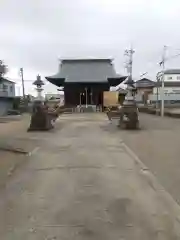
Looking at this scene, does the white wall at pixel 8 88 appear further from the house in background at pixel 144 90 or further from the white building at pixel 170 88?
the house in background at pixel 144 90

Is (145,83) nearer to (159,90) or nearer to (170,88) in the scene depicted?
(170,88)

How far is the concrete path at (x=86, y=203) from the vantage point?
485cm

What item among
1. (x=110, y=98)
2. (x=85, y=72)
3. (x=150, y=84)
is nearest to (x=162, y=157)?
(x=110, y=98)

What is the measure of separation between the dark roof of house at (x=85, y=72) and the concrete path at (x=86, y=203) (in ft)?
135

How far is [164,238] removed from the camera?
15.1ft

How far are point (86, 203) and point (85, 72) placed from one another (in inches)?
1936

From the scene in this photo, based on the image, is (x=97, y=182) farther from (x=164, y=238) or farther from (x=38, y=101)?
(x=38, y=101)

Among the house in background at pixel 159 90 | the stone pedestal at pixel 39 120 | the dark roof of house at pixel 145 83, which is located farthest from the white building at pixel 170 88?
the stone pedestal at pixel 39 120

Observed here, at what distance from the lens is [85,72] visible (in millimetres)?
54656

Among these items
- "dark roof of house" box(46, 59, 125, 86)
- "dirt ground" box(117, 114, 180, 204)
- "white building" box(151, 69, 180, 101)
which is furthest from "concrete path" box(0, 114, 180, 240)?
"white building" box(151, 69, 180, 101)

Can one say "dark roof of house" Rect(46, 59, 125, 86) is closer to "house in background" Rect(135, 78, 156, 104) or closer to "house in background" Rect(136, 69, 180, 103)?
"house in background" Rect(136, 69, 180, 103)

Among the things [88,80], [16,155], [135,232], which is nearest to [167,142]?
[16,155]

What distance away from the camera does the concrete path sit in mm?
4852

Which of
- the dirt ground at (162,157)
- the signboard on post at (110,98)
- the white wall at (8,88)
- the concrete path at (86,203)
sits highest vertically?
the white wall at (8,88)
